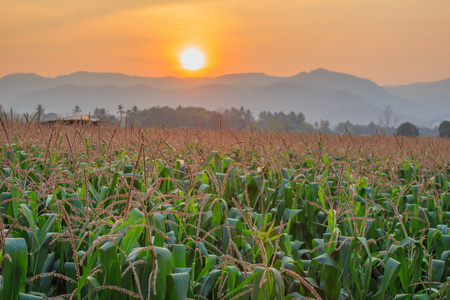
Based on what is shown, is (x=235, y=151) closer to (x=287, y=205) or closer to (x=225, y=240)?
(x=287, y=205)

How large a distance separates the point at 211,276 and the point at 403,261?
5.36ft

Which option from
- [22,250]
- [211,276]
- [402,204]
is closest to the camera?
[22,250]

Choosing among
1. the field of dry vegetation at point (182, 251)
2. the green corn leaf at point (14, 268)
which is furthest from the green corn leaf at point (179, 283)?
the green corn leaf at point (14, 268)

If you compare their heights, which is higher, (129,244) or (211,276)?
(129,244)

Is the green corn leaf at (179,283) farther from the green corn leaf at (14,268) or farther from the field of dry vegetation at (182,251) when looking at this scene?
the green corn leaf at (14,268)

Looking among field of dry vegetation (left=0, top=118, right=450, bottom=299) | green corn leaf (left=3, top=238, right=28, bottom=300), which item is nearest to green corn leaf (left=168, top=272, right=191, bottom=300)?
field of dry vegetation (left=0, top=118, right=450, bottom=299)

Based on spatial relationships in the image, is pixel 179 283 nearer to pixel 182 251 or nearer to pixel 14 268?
pixel 182 251

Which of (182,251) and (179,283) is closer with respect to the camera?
(179,283)

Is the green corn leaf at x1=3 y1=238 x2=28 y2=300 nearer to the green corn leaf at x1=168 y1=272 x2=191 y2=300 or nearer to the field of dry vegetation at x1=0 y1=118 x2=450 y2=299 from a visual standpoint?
the field of dry vegetation at x1=0 y1=118 x2=450 y2=299

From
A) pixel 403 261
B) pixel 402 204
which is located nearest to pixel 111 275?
pixel 403 261

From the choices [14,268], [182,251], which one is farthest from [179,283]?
[14,268]

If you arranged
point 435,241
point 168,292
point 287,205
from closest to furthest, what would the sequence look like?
point 168,292, point 435,241, point 287,205

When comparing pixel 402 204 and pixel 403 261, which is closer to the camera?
pixel 403 261

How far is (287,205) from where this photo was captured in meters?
4.82
